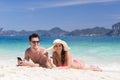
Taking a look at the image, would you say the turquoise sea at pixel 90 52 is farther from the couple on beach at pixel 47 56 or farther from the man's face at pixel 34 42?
the man's face at pixel 34 42

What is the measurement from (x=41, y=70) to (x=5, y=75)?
0.95 meters

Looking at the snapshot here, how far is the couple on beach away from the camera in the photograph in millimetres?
8164

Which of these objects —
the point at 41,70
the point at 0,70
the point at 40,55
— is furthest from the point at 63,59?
the point at 0,70

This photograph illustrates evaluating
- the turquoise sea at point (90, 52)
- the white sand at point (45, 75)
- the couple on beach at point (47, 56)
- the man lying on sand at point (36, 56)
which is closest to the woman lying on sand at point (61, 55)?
the couple on beach at point (47, 56)

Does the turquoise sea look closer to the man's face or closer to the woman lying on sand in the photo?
the woman lying on sand

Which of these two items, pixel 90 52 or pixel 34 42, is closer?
pixel 34 42

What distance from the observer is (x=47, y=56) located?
816 centimetres

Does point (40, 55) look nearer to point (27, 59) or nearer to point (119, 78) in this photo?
point (27, 59)

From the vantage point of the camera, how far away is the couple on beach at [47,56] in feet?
26.8

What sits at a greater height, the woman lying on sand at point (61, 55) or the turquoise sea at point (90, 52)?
the woman lying on sand at point (61, 55)

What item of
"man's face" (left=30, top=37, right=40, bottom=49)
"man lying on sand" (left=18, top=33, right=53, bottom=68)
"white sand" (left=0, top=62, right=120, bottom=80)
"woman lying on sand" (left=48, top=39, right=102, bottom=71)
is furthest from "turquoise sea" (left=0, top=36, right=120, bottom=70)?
"white sand" (left=0, top=62, right=120, bottom=80)

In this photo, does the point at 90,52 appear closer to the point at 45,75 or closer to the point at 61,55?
the point at 61,55

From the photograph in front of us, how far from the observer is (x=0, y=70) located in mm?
7160

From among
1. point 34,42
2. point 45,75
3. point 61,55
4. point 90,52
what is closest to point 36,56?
point 34,42
